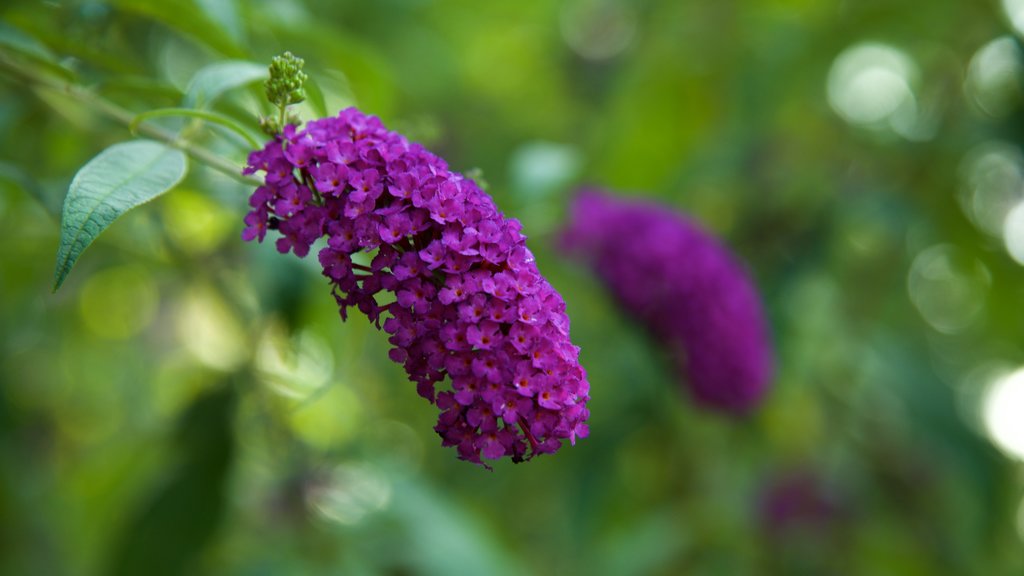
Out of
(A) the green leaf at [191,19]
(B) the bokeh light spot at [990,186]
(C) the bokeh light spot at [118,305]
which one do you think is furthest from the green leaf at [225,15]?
(B) the bokeh light spot at [990,186]

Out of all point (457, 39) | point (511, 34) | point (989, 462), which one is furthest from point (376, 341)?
point (989, 462)

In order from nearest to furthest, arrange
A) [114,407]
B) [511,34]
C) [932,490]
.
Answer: [932,490], [511,34], [114,407]

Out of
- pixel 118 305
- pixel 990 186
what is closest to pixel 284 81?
pixel 990 186

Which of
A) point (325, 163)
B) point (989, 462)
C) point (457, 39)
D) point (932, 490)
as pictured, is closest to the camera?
point (325, 163)

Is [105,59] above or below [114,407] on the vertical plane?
below

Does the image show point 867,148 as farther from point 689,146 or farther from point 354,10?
point 354,10

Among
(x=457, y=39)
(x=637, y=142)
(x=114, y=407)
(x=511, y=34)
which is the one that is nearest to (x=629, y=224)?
(x=637, y=142)

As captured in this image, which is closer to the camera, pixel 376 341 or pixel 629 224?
pixel 629 224

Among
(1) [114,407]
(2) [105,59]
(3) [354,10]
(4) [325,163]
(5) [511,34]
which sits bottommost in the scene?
(4) [325,163]
